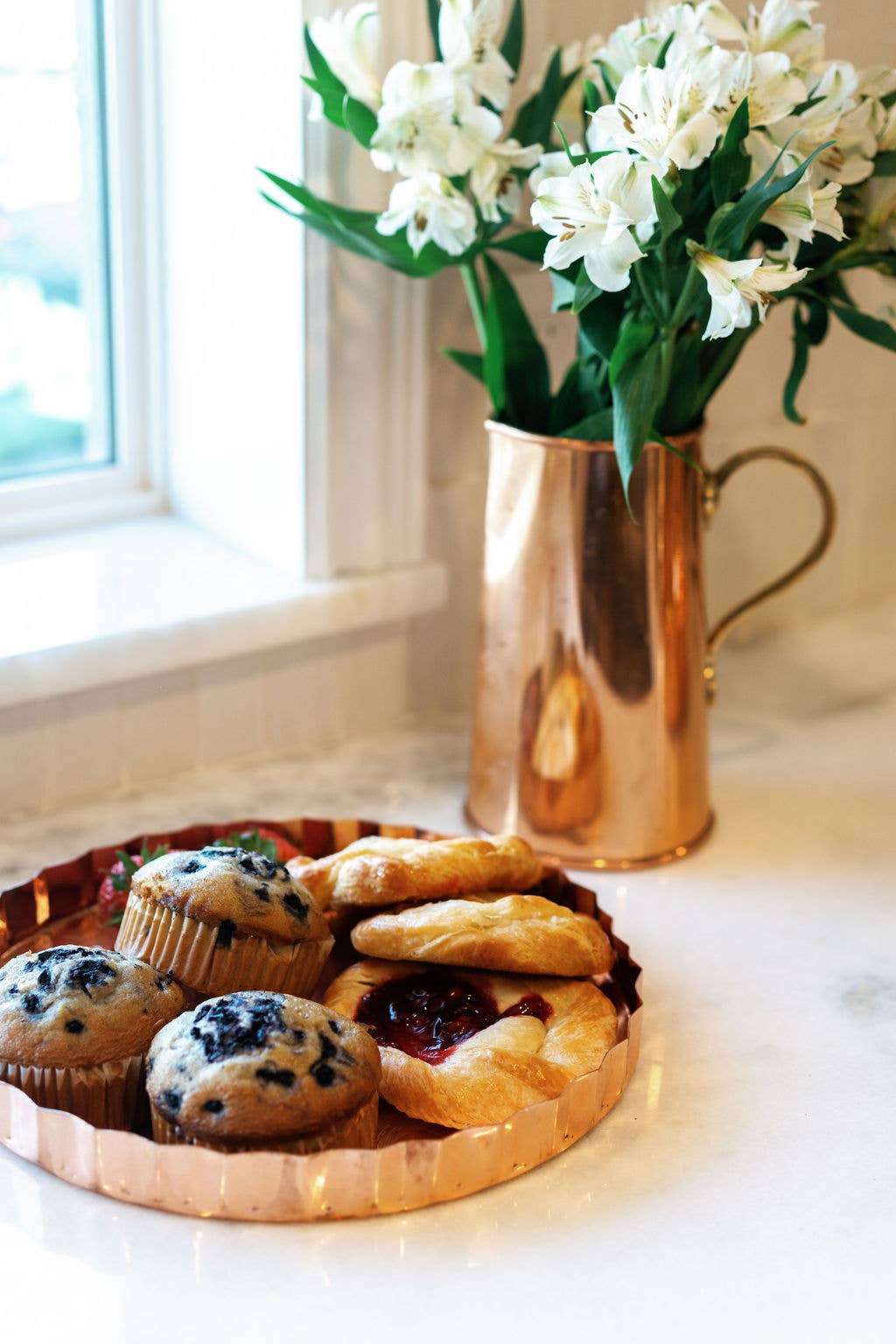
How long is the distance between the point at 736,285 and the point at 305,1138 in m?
0.48

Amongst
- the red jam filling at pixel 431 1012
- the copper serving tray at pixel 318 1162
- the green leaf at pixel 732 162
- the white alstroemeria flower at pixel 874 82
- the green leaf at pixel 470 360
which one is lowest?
the copper serving tray at pixel 318 1162

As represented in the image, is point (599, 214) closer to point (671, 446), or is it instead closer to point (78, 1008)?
point (671, 446)

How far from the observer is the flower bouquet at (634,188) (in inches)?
31.0

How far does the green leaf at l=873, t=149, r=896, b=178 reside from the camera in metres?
0.91

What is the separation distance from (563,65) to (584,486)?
356mm

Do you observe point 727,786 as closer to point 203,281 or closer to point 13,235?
point 203,281

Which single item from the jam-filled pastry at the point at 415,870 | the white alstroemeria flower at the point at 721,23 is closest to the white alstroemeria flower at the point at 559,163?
the white alstroemeria flower at the point at 721,23

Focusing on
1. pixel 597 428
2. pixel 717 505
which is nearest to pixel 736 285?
pixel 597 428

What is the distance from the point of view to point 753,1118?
2.51 ft

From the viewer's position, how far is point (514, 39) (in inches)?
40.2

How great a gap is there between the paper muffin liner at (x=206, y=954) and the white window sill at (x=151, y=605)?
0.99ft

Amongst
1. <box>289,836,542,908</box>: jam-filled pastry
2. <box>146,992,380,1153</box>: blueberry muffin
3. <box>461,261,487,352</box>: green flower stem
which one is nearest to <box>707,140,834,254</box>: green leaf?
<box>461,261,487,352</box>: green flower stem

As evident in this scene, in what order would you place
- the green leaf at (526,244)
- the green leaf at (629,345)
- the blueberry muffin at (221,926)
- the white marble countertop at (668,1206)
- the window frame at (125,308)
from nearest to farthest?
the white marble countertop at (668,1206)
the blueberry muffin at (221,926)
the green leaf at (629,345)
the green leaf at (526,244)
the window frame at (125,308)

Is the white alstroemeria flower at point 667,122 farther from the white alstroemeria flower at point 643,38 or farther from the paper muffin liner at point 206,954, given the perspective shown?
the paper muffin liner at point 206,954
